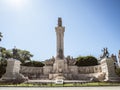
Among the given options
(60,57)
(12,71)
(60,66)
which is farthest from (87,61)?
(12,71)

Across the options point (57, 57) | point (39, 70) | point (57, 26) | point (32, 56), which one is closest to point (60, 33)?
point (57, 26)

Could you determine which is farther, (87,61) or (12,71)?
(87,61)

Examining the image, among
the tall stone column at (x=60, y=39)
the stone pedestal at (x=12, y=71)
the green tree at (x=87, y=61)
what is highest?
the tall stone column at (x=60, y=39)

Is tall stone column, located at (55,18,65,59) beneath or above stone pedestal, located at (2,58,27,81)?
above

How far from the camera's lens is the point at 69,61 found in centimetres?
4638

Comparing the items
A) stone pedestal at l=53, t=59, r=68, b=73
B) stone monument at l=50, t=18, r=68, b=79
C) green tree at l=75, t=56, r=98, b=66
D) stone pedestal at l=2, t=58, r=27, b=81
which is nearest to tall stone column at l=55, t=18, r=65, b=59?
stone monument at l=50, t=18, r=68, b=79

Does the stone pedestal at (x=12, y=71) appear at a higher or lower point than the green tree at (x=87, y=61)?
lower

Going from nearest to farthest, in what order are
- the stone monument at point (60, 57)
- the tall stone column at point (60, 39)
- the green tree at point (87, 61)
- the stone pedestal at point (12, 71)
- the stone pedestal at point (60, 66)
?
the stone pedestal at point (12, 71)
the stone monument at point (60, 57)
the stone pedestal at point (60, 66)
the tall stone column at point (60, 39)
the green tree at point (87, 61)

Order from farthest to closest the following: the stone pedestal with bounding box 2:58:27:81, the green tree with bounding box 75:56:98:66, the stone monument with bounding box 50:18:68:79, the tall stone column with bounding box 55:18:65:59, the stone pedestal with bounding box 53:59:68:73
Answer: the green tree with bounding box 75:56:98:66
the tall stone column with bounding box 55:18:65:59
the stone pedestal with bounding box 53:59:68:73
the stone monument with bounding box 50:18:68:79
the stone pedestal with bounding box 2:58:27:81

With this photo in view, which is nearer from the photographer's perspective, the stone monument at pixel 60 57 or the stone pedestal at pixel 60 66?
the stone monument at pixel 60 57

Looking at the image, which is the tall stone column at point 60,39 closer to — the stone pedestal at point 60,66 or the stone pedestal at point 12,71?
the stone pedestal at point 60,66

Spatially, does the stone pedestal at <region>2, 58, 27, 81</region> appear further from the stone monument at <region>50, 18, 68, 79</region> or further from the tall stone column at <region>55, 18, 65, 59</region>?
the tall stone column at <region>55, 18, 65, 59</region>

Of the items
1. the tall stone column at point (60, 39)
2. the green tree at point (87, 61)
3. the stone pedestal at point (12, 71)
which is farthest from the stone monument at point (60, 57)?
the stone pedestal at point (12, 71)

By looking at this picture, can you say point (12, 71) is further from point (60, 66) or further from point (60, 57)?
point (60, 57)
